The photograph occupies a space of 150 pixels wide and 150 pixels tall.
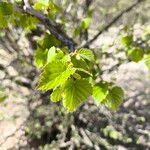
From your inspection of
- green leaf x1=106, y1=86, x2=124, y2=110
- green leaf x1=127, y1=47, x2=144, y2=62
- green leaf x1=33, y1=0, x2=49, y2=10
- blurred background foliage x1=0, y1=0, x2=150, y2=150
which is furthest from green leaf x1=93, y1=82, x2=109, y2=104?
blurred background foliage x1=0, y1=0, x2=150, y2=150

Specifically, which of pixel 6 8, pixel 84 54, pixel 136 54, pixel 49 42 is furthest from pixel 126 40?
pixel 84 54

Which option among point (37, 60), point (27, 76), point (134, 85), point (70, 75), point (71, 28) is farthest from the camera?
point (134, 85)

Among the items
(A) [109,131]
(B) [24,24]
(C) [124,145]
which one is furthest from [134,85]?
(B) [24,24]

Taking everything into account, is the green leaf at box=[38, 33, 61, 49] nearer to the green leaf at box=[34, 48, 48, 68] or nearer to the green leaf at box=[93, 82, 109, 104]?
the green leaf at box=[34, 48, 48, 68]

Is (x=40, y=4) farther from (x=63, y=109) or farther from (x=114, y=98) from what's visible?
(x=63, y=109)

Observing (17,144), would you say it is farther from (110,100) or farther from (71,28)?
(110,100)

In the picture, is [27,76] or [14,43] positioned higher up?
[14,43]
